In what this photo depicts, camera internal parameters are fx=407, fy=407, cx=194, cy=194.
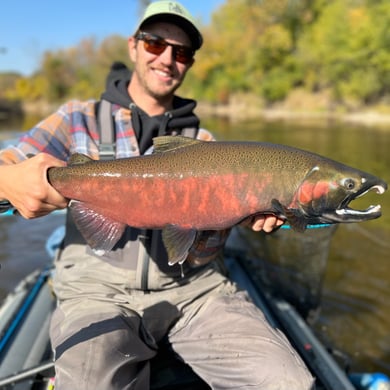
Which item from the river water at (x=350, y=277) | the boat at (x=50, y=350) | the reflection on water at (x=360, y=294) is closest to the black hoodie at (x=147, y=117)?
the river water at (x=350, y=277)

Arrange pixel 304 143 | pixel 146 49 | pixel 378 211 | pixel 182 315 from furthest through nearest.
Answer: pixel 304 143 < pixel 146 49 < pixel 182 315 < pixel 378 211

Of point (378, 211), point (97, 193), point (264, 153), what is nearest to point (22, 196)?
point (97, 193)

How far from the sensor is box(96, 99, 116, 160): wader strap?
8.87 ft

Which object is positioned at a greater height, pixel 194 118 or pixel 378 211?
pixel 194 118

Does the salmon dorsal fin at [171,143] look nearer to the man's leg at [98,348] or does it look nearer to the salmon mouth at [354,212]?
the salmon mouth at [354,212]

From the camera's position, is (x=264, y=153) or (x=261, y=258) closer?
(x=264, y=153)

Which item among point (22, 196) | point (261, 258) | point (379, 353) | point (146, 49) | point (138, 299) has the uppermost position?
point (146, 49)

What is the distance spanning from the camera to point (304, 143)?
65.7ft

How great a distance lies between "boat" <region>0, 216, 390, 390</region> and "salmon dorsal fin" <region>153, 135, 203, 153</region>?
4.16 feet

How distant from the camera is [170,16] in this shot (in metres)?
2.95

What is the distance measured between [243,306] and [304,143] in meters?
18.5

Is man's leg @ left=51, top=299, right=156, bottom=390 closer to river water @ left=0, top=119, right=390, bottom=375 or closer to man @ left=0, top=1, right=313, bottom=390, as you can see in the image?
man @ left=0, top=1, right=313, bottom=390

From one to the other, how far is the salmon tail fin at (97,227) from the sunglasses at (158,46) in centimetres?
141

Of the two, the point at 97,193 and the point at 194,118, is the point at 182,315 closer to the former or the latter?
the point at 97,193
